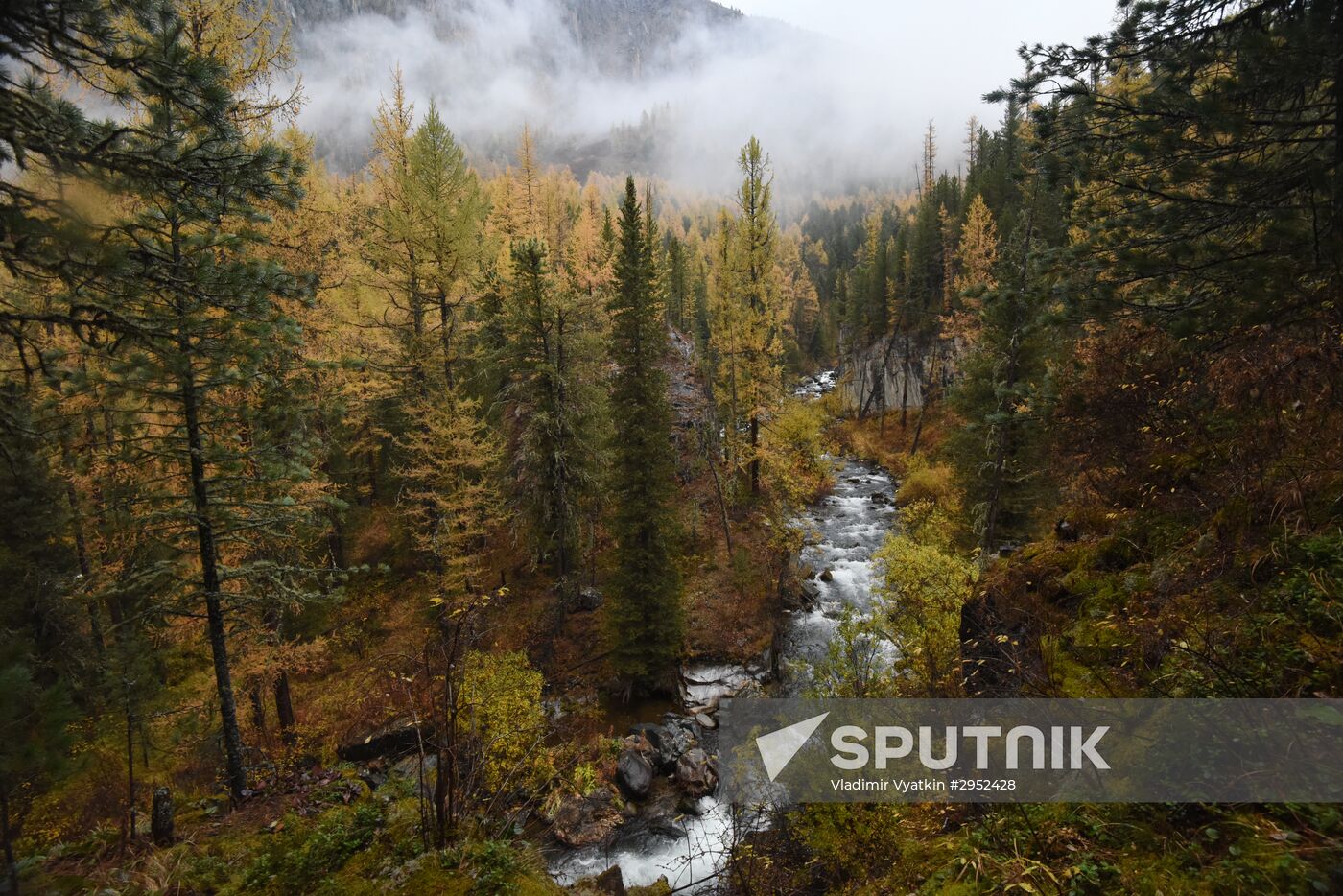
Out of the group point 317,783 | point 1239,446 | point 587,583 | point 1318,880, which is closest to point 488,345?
point 587,583

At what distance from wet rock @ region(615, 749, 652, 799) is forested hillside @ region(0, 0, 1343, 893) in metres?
0.12

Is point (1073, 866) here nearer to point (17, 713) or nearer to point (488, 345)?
point (17, 713)

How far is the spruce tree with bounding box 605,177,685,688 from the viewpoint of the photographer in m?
Answer: 16.0

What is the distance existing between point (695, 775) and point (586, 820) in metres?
2.66

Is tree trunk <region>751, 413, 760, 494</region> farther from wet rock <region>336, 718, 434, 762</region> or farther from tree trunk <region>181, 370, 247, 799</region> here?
tree trunk <region>181, 370, 247, 799</region>

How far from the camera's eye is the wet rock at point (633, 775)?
1245 centimetres

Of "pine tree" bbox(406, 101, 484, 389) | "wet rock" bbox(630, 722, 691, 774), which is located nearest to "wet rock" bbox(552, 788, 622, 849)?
"wet rock" bbox(630, 722, 691, 774)

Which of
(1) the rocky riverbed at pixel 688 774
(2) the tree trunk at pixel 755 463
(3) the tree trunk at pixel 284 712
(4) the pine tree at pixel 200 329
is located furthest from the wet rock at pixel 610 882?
(2) the tree trunk at pixel 755 463

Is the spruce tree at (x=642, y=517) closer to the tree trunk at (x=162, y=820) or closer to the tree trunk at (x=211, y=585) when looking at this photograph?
the tree trunk at (x=211, y=585)

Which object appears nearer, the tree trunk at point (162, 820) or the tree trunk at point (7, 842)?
the tree trunk at point (7, 842)

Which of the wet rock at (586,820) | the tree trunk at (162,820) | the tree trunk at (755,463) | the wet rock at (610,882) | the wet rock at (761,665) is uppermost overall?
Result: the tree trunk at (755,463)

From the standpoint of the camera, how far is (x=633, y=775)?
12.6 metres

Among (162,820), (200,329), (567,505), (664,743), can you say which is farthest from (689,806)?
(200,329)

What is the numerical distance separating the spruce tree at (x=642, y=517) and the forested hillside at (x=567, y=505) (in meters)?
0.13
